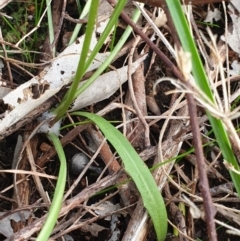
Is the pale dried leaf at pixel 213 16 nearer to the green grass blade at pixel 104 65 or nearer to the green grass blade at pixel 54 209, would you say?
the green grass blade at pixel 104 65

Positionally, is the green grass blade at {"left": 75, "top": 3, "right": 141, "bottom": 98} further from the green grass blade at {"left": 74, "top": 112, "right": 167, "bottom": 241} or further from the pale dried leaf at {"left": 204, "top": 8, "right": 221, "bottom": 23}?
the pale dried leaf at {"left": 204, "top": 8, "right": 221, "bottom": 23}

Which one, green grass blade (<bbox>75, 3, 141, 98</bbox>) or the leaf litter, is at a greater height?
green grass blade (<bbox>75, 3, 141, 98</bbox>)

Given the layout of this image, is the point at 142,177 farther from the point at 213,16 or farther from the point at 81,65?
the point at 213,16

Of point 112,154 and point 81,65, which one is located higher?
point 81,65

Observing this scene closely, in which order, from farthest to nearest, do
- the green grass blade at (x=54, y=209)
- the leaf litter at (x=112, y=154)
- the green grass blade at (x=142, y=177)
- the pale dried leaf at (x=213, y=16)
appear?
the pale dried leaf at (x=213, y=16)
the leaf litter at (x=112, y=154)
the green grass blade at (x=142, y=177)
the green grass blade at (x=54, y=209)

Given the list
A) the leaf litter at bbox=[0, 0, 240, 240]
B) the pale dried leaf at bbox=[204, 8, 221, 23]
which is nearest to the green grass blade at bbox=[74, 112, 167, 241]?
the leaf litter at bbox=[0, 0, 240, 240]

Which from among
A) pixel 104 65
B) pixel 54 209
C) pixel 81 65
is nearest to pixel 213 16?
pixel 104 65

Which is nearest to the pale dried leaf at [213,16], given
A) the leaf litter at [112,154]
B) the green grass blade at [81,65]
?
the leaf litter at [112,154]

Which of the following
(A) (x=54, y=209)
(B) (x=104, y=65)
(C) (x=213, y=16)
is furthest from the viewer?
(C) (x=213, y=16)

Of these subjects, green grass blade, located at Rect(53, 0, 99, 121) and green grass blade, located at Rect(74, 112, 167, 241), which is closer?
green grass blade, located at Rect(53, 0, 99, 121)

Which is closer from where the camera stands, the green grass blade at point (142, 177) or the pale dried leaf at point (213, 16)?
the green grass blade at point (142, 177)
